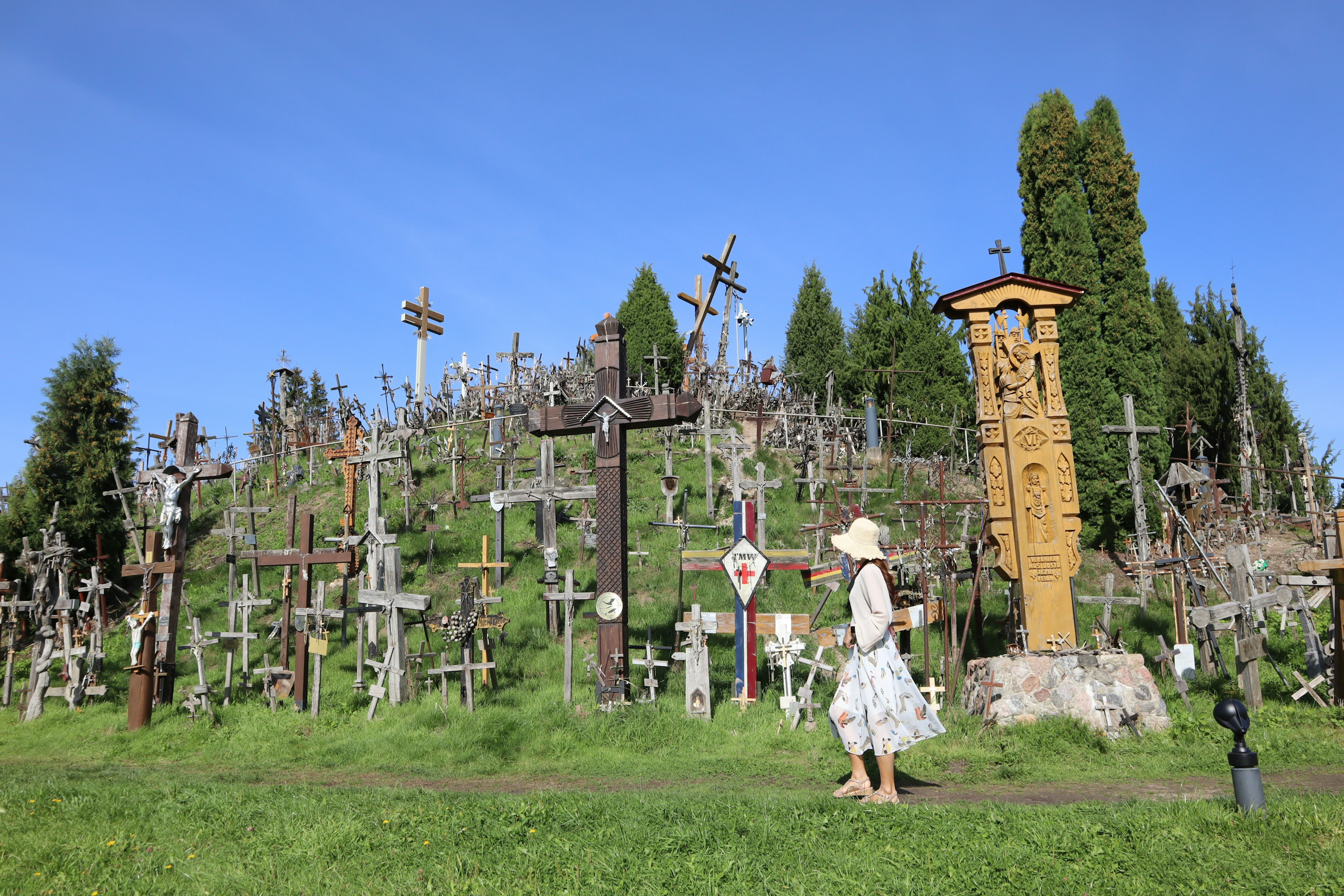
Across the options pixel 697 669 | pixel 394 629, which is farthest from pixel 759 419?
pixel 394 629

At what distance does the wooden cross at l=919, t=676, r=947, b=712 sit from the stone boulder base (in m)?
0.51

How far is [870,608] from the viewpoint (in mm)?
7680

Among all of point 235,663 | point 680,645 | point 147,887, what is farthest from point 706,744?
point 235,663

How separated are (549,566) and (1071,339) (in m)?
16.0

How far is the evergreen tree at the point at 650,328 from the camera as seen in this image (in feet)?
118

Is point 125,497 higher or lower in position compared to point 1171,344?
lower

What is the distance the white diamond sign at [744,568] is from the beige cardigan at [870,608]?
548 centimetres

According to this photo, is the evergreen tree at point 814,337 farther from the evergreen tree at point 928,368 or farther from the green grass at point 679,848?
the green grass at point 679,848

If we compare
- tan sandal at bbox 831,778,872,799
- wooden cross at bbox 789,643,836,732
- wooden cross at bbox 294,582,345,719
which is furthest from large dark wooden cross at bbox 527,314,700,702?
tan sandal at bbox 831,778,872,799

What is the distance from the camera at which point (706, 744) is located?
36.8 feet

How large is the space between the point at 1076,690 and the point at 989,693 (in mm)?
1059

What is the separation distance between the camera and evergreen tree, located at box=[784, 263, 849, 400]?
3912 centimetres

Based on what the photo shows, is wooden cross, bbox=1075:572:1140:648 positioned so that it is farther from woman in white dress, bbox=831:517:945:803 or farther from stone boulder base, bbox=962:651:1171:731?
woman in white dress, bbox=831:517:945:803

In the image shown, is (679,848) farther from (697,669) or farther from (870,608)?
(697,669)
